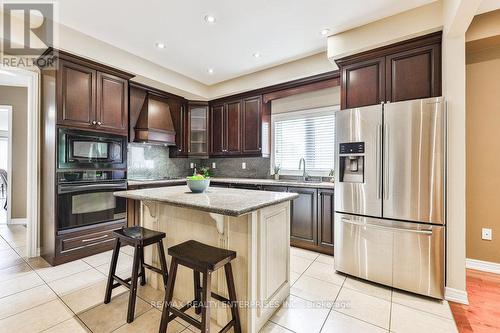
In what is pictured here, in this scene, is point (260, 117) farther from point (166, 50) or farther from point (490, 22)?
point (490, 22)

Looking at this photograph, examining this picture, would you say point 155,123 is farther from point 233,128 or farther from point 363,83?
point 363,83

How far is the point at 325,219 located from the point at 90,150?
334 centimetres

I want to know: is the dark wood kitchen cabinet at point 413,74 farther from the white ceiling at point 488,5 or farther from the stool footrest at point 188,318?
the stool footrest at point 188,318

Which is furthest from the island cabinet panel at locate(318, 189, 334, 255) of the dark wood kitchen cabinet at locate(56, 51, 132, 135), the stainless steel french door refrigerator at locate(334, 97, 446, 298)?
the dark wood kitchen cabinet at locate(56, 51, 132, 135)

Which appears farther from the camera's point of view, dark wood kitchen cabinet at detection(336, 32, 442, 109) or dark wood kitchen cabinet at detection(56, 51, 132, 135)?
dark wood kitchen cabinet at detection(56, 51, 132, 135)

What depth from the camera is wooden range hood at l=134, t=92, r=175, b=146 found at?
153 inches

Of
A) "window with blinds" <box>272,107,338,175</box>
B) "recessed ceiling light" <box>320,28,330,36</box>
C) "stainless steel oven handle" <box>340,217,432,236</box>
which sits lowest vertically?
"stainless steel oven handle" <box>340,217,432,236</box>

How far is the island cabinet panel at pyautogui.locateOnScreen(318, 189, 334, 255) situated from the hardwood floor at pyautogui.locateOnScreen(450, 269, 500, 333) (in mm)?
1310

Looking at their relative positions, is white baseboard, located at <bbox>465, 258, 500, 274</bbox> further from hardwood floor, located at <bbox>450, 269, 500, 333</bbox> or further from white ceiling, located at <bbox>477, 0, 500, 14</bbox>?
white ceiling, located at <bbox>477, 0, 500, 14</bbox>

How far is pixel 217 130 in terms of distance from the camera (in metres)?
4.77

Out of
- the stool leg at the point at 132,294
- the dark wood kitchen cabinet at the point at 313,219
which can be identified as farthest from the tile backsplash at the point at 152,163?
the stool leg at the point at 132,294

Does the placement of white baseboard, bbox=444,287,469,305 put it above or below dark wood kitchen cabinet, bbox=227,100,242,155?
below

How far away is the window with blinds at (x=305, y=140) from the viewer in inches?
147

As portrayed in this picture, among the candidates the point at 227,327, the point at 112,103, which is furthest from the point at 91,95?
the point at 227,327
